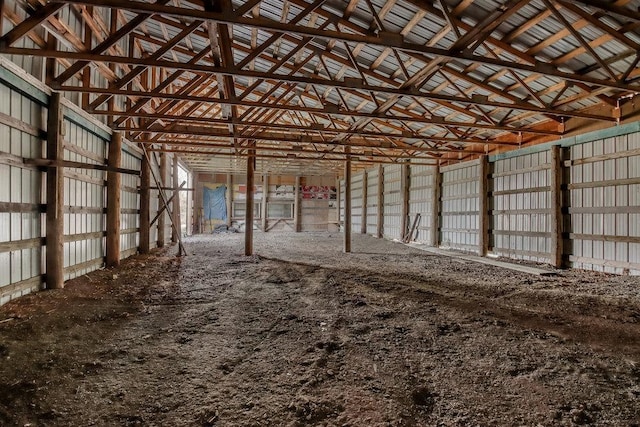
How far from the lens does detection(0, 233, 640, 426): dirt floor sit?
7.00 ft

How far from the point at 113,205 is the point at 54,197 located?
241 cm

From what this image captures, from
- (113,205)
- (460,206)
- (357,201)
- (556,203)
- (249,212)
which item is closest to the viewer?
(113,205)

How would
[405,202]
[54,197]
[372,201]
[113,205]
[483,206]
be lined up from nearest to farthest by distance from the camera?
1. [54,197]
2. [113,205]
3. [483,206]
4. [405,202]
5. [372,201]

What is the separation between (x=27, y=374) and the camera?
255 cm

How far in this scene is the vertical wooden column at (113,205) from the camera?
7285mm

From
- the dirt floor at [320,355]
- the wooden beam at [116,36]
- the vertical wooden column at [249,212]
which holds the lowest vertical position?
the dirt floor at [320,355]

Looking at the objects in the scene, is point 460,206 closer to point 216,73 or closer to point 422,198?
point 422,198

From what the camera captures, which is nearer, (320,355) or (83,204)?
(320,355)

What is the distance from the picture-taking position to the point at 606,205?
707 centimetres

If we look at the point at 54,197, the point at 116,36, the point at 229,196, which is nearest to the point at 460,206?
the point at 116,36

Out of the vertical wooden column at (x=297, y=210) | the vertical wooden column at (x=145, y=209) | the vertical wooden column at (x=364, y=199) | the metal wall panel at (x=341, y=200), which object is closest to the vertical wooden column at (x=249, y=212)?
the vertical wooden column at (x=145, y=209)

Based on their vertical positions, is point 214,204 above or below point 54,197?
above

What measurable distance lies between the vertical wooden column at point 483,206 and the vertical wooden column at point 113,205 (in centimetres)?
959

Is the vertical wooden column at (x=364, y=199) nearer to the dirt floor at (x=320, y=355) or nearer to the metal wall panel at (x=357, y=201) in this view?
the metal wall panel at (x=357, y=201)
